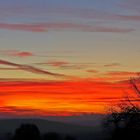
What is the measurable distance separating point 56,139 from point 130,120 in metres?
54.8

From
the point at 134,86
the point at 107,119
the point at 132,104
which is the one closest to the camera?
the point at 134,86

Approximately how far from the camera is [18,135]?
9825cm

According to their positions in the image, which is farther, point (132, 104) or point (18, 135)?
point (18, 135)

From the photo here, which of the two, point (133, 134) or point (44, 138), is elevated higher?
point (44, 138)

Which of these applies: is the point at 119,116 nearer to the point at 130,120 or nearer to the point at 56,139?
the point at 130,120

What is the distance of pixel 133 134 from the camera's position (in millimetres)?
57875

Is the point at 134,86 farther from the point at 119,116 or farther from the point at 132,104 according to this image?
the point at 119,116

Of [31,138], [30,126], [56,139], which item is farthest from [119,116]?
[56,139]

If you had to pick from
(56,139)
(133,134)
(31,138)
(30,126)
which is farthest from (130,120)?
(56,139)

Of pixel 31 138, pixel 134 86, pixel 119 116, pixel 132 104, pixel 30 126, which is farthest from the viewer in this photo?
pixel 30 126

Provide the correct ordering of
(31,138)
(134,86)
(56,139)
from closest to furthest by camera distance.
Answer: (134,86) → (31,138) → (56,139)

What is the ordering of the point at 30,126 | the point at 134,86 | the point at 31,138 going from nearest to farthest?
the point at 134,86 → the point at 31,138 → the point at 30,126

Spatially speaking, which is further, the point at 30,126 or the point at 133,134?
the point at 30,126

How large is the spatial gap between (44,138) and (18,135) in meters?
11.1
